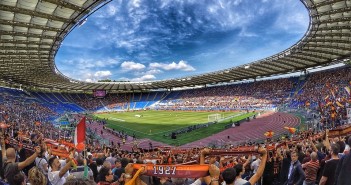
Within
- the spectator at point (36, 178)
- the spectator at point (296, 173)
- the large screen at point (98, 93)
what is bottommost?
the spectator at point (296, 173)

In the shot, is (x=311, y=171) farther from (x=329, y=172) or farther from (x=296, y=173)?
(x=329, y=172)

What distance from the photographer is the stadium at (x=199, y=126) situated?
5145 mm

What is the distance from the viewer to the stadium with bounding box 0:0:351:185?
16.9 ft

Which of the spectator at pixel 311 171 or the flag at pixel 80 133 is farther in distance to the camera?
the flag at pixel 80 133

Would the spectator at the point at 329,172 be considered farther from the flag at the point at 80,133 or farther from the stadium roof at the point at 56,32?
the stadium roof at the point at 56,32

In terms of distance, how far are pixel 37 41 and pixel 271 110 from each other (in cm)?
3599

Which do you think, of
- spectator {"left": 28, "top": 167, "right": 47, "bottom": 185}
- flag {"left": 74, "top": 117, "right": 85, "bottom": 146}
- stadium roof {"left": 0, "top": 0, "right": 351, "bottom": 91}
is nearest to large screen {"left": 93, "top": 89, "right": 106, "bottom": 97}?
stadium roof {"left": 0, "top": 0, "right": 351, "bottom": 91}

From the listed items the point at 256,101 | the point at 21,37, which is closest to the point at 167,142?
the point at 21,37

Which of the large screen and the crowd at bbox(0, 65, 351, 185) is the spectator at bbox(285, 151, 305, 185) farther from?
the large screen

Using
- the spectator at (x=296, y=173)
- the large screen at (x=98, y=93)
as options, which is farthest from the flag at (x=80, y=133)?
the large screen at (x=98, y=93)

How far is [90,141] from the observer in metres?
29.3

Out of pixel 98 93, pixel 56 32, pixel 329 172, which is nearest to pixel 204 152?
pixel 329 172

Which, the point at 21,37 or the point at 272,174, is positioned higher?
the point at 21,37

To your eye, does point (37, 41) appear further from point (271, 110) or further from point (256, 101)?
point (256, 101)
